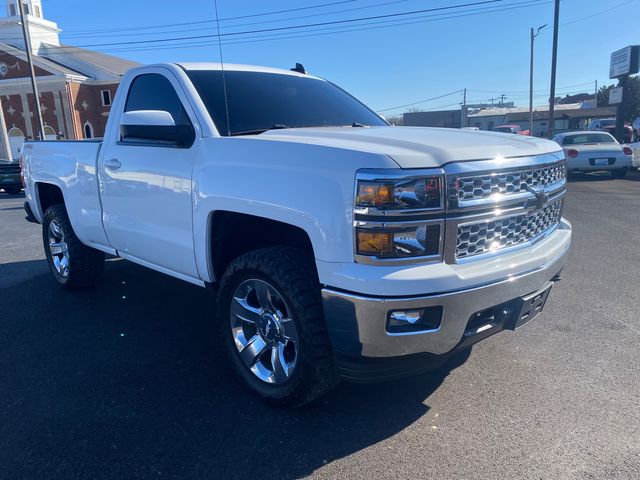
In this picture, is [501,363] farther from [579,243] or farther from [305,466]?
[579,243]

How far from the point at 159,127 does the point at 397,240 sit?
6.12 feet

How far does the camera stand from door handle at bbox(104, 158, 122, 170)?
406 centimetres

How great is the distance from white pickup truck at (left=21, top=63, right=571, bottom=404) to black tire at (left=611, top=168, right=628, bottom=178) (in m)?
14.6

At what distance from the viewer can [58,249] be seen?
5.50 meters

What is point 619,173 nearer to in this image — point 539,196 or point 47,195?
point 539,196

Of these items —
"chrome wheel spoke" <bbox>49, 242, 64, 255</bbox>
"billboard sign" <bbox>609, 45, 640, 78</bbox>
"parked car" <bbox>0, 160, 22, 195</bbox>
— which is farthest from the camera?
"billboard sign" <bbox>609, 45, 640, 78</bbox>

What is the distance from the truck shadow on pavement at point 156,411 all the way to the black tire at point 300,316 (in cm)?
19

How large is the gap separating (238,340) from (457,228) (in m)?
1.61

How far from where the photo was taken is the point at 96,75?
44406mm

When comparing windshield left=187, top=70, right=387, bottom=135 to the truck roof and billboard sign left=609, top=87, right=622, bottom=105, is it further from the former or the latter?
billboard sign left=609, top=87, right=622, bottom=105

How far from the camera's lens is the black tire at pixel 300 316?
2678 millimetres

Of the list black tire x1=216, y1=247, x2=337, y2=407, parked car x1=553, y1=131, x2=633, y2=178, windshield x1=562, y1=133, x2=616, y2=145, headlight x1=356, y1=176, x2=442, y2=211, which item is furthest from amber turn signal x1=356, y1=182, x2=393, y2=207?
windshield x1=562, y1=133, x2=616, y2=145

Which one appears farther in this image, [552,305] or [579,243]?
[579,243]

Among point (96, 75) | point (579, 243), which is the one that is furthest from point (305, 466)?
point (96, 75)
